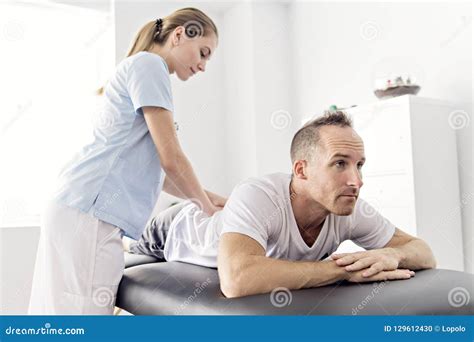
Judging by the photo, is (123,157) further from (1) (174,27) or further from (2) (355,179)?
(2) (355,179)

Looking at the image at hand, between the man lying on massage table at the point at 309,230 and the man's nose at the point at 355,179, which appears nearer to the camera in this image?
the man lying on massage table at the point at 309,230

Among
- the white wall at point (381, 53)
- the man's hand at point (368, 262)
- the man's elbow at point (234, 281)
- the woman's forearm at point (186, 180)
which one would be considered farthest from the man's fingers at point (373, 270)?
the white wall at point (381, 53)

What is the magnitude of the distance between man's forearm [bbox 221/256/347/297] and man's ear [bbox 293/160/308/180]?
0.76ft

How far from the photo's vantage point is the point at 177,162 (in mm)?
1064

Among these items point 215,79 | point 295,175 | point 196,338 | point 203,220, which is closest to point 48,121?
point 215,79

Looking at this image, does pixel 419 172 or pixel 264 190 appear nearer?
pixel 264 190

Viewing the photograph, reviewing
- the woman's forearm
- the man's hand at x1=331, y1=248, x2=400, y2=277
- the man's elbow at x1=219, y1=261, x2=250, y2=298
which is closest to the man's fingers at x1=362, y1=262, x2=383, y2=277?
the man's hand at x1=331, y1=248, x2=400, y2=277

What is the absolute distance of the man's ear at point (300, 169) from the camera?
3.43 ft

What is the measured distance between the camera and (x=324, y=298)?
77 cm

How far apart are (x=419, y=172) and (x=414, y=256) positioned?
895 millimetres

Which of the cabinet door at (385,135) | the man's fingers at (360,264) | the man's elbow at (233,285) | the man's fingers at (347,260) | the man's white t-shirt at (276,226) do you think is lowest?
the man's elbow at (233,285)

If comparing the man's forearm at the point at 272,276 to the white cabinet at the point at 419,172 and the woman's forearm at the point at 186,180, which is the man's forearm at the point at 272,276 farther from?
the white cabinet at the point at 419,172

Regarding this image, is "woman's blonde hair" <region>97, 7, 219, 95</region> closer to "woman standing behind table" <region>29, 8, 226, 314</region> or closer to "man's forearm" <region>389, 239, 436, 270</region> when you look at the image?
"woman standing behind table" <region>29, 8, 226, 314</region>

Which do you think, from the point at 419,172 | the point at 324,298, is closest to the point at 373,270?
the point at 324,298
